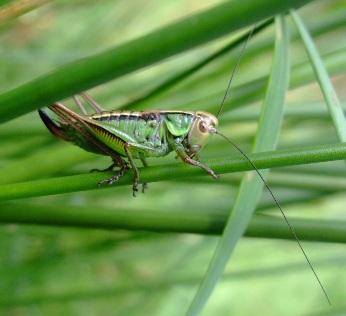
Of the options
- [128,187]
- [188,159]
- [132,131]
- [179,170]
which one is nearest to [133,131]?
[132,131]

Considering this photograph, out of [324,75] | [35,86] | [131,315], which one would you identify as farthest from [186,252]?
[35,86]

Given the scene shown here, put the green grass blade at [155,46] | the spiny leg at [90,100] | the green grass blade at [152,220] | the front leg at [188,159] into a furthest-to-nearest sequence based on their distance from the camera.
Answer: the spiny leg at [90,100] → the green grass blade at [152,220] → the front leg at [188,159] → the green grass blade at [155,46]

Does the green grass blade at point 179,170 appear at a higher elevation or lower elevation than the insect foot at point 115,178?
higher

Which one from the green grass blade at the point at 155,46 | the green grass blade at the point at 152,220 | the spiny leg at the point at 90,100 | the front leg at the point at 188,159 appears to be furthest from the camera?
the spiny leg at the point at 90,100

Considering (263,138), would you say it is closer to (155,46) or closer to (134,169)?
(134,169)

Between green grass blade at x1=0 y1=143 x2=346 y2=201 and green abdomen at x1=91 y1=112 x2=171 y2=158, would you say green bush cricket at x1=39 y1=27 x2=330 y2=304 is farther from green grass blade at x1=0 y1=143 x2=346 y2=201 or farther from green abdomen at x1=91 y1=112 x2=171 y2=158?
green grass blade at x1=0 y1=143 x2=346 y2=201

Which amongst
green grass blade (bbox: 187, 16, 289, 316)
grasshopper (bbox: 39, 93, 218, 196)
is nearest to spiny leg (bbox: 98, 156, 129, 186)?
grasshopper (bbox: 39, 93, 218, 196)

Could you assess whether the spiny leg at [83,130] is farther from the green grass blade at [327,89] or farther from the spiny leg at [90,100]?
the green grass blade at [327,89]

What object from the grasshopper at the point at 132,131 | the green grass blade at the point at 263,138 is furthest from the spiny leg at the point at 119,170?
the green grass blade at the point at 263,138
